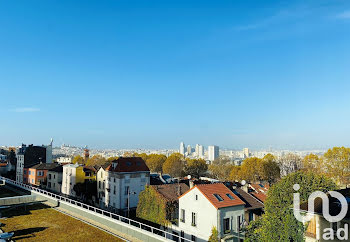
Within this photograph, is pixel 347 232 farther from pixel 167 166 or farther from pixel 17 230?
pixel 167 166

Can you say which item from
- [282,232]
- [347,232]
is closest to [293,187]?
[282,232]

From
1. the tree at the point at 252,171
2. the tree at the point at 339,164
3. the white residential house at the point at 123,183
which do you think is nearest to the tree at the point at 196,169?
the tree at the point at 252,171

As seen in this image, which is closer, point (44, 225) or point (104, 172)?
point (44, 225)

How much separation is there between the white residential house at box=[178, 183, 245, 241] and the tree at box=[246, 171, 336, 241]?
3049 millimetres

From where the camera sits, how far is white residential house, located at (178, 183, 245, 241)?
114 ft

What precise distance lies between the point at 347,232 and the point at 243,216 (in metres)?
16.4

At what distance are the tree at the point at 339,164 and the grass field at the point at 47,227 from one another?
7324 centimetres

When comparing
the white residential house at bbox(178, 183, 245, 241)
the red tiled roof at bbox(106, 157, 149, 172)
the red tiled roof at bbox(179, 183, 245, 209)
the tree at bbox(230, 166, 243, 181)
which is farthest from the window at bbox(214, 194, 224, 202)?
the tree at bbox(230, 166, 243, 181)

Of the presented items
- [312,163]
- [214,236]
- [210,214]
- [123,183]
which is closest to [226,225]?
[214,236]

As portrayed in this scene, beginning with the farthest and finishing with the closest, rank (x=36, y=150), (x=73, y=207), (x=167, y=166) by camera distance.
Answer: (x=167, y=166) → (x=36, y=150) → (x=73, y=207)

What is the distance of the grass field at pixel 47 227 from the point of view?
29.0 meters

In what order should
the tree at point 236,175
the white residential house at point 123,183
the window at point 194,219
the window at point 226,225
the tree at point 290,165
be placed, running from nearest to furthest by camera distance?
1. the window at point 226,225
2. the window at point 194,219
3. the white residential house at point 123,183
4. the tree at point 290,165
5. the tree at point 236,175

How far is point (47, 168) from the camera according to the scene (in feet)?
276
